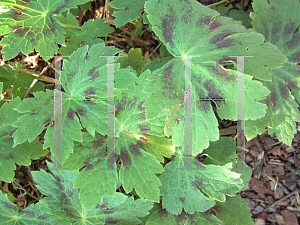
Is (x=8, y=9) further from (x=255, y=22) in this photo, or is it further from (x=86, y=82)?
(x=255, y=22)

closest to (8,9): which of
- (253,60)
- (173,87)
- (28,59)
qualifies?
(28,59)

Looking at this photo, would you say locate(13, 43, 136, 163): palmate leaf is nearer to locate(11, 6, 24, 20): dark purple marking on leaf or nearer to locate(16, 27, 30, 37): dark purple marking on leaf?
locate(16, 27, 30, 37): dark purple marking on leaf

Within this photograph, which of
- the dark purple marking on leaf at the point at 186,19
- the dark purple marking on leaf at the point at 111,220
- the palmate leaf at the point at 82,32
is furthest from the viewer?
the palmate leaf at the point at 82,32

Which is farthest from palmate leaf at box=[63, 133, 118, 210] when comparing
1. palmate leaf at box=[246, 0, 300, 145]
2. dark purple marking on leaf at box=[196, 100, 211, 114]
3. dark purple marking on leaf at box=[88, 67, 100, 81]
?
palmate leaf at box=[246, 0, 300, 145]

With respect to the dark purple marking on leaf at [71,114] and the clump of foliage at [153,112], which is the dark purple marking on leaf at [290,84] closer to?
the clump of foliage at [153,112]
